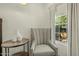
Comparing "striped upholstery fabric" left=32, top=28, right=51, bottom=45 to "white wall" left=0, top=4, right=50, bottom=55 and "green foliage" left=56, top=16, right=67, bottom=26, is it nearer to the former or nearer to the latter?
"white wall" left=0, top=4, right=50, bottom=55

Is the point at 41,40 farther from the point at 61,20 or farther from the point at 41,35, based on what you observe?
the point at 61,20

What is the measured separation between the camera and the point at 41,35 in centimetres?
161

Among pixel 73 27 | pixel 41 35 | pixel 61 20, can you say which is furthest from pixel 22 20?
pixel 73 27

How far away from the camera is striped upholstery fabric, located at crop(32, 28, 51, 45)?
1.55 meters

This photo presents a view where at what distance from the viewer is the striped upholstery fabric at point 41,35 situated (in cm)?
155

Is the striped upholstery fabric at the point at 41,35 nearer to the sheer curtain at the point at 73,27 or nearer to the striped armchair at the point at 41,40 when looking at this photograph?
the striped armchair at the point at 41,40

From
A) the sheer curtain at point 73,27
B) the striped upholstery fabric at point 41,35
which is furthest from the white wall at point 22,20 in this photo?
the sheer curtain at point 73,27

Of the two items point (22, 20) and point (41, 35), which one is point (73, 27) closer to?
point (41, 35)

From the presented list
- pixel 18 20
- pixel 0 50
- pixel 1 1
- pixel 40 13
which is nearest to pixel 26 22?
pixel 18 20

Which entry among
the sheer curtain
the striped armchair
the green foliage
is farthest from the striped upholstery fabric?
the sheer curtain

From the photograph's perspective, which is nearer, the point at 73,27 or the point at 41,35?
the point at 73,27

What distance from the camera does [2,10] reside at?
4.48 ft

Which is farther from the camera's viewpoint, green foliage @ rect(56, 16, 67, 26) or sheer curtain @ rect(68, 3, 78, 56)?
green foliage @ rect(56, 16, 67, 26)

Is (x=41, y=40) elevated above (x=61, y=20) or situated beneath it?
situated beneath
